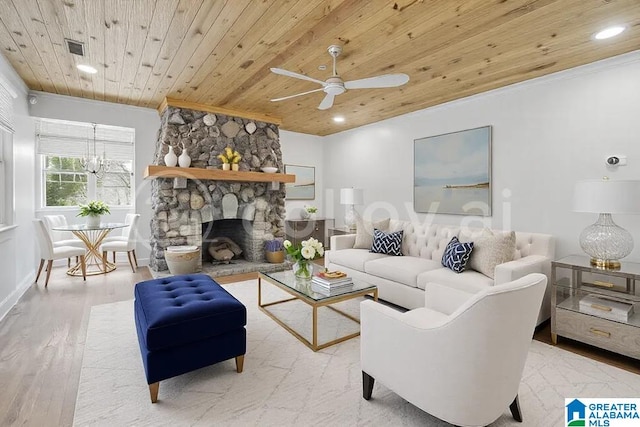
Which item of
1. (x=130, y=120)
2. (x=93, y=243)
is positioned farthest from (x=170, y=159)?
(x=93, y=243)

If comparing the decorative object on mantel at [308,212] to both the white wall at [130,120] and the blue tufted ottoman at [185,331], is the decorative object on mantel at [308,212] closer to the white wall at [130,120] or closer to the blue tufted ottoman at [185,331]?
the white wall at [130,120]

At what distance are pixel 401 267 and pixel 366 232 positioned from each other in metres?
1.07

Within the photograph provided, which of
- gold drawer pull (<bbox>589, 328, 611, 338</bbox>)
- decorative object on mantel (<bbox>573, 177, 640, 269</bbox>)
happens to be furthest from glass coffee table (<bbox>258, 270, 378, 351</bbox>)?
decorative object on mantel (<bbox>573, 177, 640, 269</bbox>)

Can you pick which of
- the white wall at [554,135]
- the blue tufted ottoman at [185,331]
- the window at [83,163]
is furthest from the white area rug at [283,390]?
the window at [83,163]

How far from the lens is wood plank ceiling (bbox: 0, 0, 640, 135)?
2.27m

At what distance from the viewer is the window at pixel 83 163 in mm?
5164

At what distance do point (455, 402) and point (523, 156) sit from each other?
3.22m

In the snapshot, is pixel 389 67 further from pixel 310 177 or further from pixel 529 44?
pixel 310 177

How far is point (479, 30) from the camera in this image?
2.52 m

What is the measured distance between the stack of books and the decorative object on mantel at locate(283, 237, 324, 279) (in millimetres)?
190

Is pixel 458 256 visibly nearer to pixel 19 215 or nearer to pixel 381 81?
pixel 381 81

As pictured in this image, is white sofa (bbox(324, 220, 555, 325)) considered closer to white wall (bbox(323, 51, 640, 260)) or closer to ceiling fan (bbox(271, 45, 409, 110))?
white wall (bbox(323, 51, 640, 260))

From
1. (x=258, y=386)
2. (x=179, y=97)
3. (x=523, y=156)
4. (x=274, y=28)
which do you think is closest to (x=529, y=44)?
(x=523, y=156)

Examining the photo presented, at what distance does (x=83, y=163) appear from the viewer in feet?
17.1
